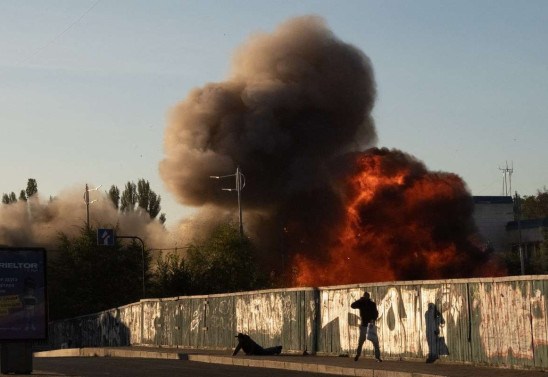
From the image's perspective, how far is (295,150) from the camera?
7156cm

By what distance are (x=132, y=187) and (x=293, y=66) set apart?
48928mm

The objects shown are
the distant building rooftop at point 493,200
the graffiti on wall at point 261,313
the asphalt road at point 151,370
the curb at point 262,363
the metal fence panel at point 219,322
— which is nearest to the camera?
the curb at point 262,363

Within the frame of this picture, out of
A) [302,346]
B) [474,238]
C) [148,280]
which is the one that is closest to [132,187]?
[148,280]

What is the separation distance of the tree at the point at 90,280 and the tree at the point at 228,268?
940cm

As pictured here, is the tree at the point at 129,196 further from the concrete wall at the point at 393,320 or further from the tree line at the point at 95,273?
the concrete wall at the point at 393,320

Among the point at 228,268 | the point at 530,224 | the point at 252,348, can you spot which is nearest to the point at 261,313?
the point at 252,348

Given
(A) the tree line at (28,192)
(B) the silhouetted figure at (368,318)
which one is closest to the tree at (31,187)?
(A) the tree line at (28,192)

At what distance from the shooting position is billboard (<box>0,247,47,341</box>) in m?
23.7

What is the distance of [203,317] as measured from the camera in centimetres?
3928

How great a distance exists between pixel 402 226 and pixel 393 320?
38.1m

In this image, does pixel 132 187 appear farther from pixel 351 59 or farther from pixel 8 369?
pixel 8 369

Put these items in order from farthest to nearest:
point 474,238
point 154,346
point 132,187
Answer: point 132,187 → point 474,238 → point 154,346

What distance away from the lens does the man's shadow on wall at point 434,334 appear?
2455 centimetres

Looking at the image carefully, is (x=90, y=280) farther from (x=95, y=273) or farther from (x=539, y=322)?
(x=539, y=322)
